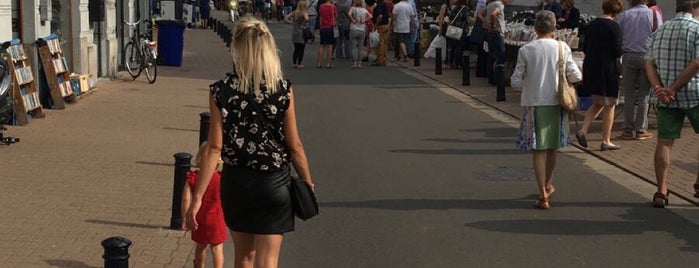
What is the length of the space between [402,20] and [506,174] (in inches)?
613

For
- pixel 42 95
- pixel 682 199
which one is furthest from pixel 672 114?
pixel 42 95

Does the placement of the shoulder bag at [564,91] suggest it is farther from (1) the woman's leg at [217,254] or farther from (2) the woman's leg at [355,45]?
(2) the woman's leg at [355,45]

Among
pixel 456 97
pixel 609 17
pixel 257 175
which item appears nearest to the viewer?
pixel 257 175

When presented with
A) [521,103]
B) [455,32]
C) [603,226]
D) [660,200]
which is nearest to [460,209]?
[521,103]

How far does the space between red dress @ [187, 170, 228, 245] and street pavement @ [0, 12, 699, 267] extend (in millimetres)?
721

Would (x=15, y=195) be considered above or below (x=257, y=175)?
below

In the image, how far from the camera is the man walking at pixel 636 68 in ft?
42.6

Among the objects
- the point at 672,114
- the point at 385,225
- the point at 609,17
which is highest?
the point at 609,17

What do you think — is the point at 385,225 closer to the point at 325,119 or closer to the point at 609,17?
the point at 609,17

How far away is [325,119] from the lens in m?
15.4

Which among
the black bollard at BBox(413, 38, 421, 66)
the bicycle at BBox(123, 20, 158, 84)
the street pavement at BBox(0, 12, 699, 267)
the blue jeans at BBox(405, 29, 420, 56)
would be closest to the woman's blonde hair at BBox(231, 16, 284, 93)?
the street pavement at BBox(0, 12, 699, 267)

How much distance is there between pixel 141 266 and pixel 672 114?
4718 millimetres

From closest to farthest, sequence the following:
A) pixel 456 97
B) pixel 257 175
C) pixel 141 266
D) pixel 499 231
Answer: pixel 257 175
pixel 141 266
pixel 499 231
pixel 456 97

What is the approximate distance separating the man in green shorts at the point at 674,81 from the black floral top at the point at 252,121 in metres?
4.88
